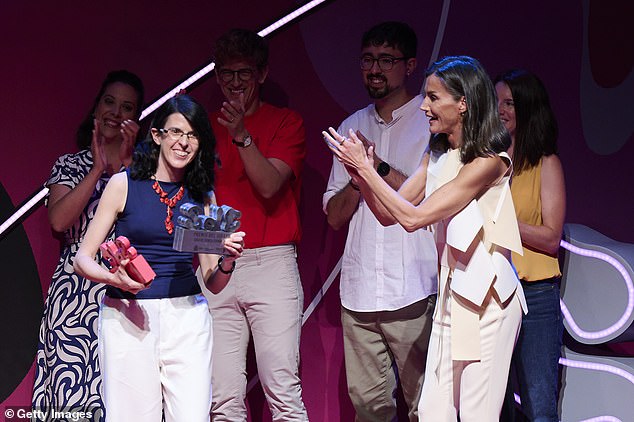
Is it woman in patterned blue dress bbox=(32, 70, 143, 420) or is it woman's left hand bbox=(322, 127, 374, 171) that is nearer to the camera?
woman's left hand bbox=(322, 127, 374, 171)

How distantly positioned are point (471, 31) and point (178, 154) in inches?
81.1

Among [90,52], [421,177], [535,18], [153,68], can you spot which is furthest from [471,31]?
[90,52]

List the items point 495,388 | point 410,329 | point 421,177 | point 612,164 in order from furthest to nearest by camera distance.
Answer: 1. point 612,164
2. point 410,329
3. point 421,177
4. point 495,388

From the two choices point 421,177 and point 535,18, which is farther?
point 535,18

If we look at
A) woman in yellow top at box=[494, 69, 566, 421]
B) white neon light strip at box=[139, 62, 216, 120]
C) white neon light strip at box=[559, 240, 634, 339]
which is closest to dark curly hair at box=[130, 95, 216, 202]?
white neon light strip at box=[139, 62, 216, 120]

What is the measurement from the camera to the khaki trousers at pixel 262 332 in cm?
402

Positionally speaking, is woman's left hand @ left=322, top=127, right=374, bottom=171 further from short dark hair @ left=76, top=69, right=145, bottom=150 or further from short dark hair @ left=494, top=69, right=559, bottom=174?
short dark hair @ left=76, top=69, right=145, bottom=150

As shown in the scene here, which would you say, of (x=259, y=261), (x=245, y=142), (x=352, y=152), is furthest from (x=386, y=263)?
(x=352, y=152)

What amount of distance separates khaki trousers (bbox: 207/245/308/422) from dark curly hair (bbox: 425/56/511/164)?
4.01ft

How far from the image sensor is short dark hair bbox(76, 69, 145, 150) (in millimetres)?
4234

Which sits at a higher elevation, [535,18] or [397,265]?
[535,18]

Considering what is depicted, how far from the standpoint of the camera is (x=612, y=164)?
4.50 m

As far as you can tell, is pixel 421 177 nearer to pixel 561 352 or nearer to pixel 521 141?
pixel 521 141

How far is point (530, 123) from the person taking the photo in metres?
3.97
